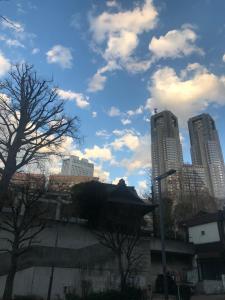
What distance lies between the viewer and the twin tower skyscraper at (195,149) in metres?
90.6

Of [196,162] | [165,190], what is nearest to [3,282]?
[165,190]

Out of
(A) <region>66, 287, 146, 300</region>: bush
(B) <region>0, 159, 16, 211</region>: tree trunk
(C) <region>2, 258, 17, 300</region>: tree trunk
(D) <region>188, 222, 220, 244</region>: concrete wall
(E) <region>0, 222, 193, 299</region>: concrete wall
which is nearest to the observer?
(A) <region>66, 287, 146, 300</region>: bush

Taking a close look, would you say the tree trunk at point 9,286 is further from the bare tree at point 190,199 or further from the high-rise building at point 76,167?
the high-rise building at point 76,167

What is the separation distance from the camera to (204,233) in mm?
38438

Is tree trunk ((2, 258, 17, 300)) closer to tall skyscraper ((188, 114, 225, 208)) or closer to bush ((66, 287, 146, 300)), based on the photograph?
bush ((66, 287, 146, 300))

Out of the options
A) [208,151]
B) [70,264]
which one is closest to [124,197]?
[70,264]

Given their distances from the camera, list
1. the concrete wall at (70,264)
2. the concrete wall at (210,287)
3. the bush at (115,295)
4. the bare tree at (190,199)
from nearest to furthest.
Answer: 1. the bush at (115,295)
2. the concrete wall at (70,264)
3. the concrete wall at (210,287)
4. the bare tree at (190,199)

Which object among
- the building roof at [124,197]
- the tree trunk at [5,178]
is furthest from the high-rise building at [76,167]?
the tree trunk at [5,178]

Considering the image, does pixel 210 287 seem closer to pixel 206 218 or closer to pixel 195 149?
pixel 206 218

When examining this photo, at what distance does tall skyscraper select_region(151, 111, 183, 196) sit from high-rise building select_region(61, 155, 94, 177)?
1851 cm

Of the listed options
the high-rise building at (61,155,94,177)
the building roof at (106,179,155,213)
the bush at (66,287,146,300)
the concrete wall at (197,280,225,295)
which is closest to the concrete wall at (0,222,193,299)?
the building roof at (106,179,155,213)

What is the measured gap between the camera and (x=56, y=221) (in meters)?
29.3

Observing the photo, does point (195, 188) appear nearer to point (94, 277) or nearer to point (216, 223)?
point (216, 223)

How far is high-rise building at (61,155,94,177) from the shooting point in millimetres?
78062
